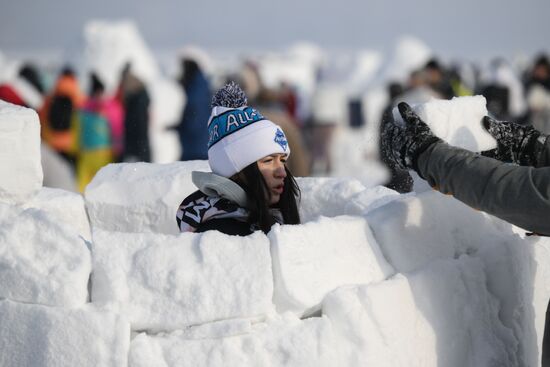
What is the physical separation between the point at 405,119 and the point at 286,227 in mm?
543

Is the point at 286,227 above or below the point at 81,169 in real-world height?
above

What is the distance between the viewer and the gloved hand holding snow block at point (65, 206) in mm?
3992

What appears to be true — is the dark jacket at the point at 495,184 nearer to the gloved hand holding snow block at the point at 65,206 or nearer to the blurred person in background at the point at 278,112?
the gloved hand holding snow block at the point at 65,206

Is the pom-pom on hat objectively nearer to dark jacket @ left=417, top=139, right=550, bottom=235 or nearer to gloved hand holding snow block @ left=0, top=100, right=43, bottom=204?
gloved hand holding snow block @ left=0, top=100, right=43, bottom=204

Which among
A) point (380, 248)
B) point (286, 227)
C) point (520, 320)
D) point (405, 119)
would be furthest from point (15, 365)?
point (520, 320)

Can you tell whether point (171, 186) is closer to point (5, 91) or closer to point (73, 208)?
point (73, 208)

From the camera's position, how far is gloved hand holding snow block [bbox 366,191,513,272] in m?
3.26

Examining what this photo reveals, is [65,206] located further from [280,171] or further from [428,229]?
[428,229]

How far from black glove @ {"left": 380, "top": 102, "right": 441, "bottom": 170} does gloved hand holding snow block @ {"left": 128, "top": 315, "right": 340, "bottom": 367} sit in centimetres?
59

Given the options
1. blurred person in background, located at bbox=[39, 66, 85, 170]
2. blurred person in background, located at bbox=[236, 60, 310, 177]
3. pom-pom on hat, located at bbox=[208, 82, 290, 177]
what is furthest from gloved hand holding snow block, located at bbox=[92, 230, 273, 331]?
blurred person in background, located at bbox=[39, 66, 85, 170]

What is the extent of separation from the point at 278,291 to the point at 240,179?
3.30 ft

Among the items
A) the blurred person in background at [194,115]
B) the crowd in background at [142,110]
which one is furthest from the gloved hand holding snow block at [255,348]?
the blurred person in background at [194,115]

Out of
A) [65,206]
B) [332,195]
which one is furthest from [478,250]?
[65,206]

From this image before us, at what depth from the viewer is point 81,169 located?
36.4ft
